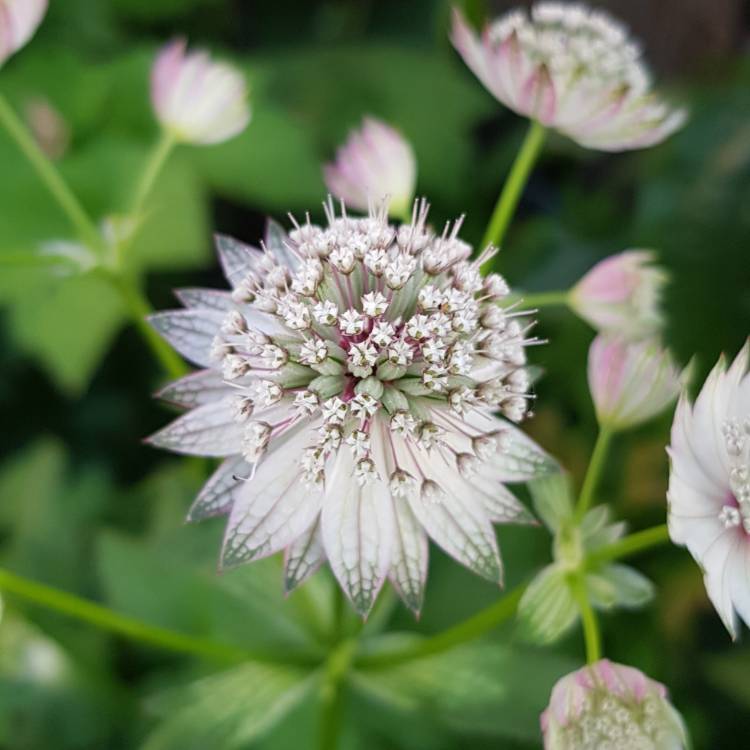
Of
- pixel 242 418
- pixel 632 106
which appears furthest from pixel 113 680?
pixel 632 106

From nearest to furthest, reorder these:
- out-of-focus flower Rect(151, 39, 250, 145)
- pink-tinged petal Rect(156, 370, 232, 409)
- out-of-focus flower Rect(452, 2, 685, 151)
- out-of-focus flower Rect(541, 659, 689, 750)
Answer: out-of-focus flower Rect(541, 659, 689, 750) < pink-tinged petal Rect(156, 370, 232, 409) < out-of-focus flower Rect(452, 2, 685, 151) < out-of-focus flower Rect(151, 39, 250, 145)

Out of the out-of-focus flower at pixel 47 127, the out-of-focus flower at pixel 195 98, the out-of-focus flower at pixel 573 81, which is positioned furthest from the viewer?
the out-of-focus flower at pixel 47 127

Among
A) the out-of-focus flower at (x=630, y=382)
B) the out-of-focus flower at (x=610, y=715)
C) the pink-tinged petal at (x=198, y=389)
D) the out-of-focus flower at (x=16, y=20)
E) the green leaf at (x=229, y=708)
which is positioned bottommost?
the green leaf at (x=229, y=708)

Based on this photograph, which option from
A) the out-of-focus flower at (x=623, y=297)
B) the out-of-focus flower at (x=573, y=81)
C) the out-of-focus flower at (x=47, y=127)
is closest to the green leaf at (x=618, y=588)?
the out-of-focus flower at (x=623, y=297)

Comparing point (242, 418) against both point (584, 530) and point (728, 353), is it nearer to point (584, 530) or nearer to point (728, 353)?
point (584, 530)

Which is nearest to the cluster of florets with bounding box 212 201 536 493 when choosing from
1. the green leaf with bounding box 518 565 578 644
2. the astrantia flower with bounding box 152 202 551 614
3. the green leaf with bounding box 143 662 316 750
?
the astrantia flower with bounding box 152 202 551 614

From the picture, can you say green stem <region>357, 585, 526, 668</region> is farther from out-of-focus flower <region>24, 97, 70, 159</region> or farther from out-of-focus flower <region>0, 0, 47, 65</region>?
out-of-focus flower <region>24, 97, 70, 159</region>

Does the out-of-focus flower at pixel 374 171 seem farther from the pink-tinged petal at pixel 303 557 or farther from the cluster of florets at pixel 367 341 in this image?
the pink-tinged petal at pixel 303 557
